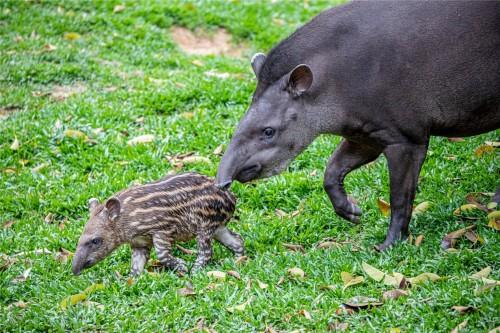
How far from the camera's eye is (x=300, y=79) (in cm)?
657

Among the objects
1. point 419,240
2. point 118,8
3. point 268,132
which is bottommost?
point 118,8

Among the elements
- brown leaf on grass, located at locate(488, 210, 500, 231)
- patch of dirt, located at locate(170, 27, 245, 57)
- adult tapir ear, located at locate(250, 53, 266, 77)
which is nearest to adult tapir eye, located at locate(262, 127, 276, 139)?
adult tapir ear, located at locate(250, 53, 266, 77)

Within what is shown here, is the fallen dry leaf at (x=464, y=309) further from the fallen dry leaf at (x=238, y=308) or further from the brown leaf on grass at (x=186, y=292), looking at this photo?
the brown leaf on grass at (x=186, y=292)

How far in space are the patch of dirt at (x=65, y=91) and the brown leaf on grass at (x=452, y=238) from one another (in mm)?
6269

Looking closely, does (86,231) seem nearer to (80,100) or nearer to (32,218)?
(32,218)

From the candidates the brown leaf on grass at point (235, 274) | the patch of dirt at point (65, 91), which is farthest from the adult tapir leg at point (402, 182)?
the patch of dirt at point (65, 91)

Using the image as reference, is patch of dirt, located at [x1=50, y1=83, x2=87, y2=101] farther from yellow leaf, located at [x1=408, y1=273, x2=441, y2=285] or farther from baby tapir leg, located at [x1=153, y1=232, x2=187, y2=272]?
yellow leaf, located at [x1=408, y1=273, x2=441, y2=285]

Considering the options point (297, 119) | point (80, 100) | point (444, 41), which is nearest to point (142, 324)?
point (297, 119)

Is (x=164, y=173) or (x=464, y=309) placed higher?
(x=464, y=309)

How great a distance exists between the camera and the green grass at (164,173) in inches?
236

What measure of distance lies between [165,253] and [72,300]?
36.0 inches

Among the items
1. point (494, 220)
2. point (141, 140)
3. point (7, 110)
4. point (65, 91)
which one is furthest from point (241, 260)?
point (65, 91)

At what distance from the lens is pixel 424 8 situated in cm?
678

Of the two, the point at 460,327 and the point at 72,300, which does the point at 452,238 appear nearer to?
the point at 460,327
